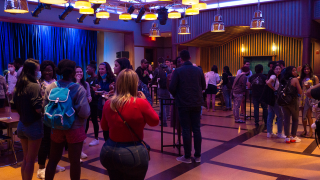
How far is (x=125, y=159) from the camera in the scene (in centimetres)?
197

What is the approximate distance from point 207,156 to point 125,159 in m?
2.55

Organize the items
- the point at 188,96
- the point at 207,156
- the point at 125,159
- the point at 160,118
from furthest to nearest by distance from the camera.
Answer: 1. the point at 160,118
2. the point at 207,156
3. the point at 188,96
4. the point at 125,159

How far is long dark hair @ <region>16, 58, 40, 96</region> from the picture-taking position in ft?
9.36

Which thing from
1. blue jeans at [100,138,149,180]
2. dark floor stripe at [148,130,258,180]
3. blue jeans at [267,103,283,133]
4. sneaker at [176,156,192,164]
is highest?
blue jeans at [100,138,149,180]

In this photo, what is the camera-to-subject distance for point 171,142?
16.8 ft

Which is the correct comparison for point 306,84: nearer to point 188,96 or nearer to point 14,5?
point 188,96

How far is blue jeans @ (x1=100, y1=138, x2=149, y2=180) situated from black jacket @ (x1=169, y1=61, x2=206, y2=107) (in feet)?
6.09

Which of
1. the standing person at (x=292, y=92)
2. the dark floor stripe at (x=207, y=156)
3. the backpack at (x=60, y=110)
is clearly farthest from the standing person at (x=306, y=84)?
the backpack at (x=60, y=110)

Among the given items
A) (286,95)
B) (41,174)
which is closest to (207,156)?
(286,95)

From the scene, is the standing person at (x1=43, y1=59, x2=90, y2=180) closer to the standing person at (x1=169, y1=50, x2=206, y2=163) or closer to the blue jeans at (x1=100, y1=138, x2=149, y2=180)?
the blue jeans at (x1=100, y1=138, x2=149, y2=180)

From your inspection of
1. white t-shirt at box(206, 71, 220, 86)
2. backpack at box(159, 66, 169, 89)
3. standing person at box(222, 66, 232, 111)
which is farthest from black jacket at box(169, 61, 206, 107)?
standing person at box(222, 66, 232, 111)

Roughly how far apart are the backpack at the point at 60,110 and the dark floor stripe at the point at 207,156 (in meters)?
1.40

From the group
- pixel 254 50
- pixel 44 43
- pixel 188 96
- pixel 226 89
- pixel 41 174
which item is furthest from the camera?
pixel 254 50

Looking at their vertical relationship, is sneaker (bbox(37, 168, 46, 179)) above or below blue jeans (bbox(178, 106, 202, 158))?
below
